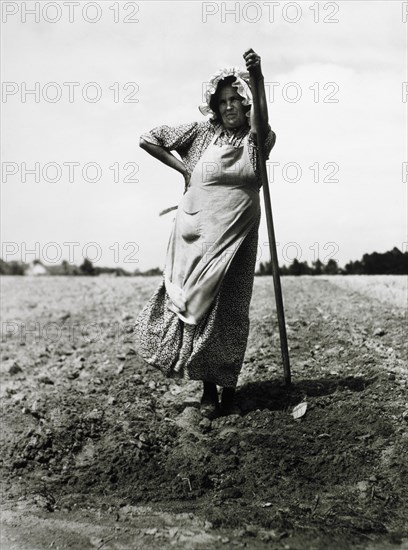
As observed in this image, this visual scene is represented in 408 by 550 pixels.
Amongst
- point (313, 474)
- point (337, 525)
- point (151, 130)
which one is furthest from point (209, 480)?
point (151, 130)

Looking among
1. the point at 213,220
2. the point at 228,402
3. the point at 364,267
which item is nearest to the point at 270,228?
the point at 213,220

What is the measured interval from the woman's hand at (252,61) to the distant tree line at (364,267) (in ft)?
18.0

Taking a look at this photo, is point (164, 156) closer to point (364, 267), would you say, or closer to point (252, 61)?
point (252, 61)

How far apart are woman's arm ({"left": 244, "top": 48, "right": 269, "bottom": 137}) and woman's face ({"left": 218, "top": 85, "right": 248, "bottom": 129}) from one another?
135 millimetres

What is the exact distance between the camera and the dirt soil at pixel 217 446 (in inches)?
144

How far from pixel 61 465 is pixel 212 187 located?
79.3 inches

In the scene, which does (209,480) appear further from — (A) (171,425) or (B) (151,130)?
(B) (151,130)

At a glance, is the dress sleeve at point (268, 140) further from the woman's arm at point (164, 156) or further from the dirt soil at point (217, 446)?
the dirt soil at point (217, 446)

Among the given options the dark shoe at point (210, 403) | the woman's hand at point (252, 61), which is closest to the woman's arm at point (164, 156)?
the woman's hand at point (252, 61)

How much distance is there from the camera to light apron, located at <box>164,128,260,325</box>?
4836 millimetres

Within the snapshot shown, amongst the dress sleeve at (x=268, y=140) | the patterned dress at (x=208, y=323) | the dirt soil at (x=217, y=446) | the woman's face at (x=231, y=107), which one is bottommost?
the dirt soil at (x=217, y=446)

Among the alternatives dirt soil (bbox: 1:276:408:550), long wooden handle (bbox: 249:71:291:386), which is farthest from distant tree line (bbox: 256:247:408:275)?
long wooden handle (bbox: 249:71:291:386)

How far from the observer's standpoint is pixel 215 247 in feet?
15.9

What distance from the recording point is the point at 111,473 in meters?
4.54
